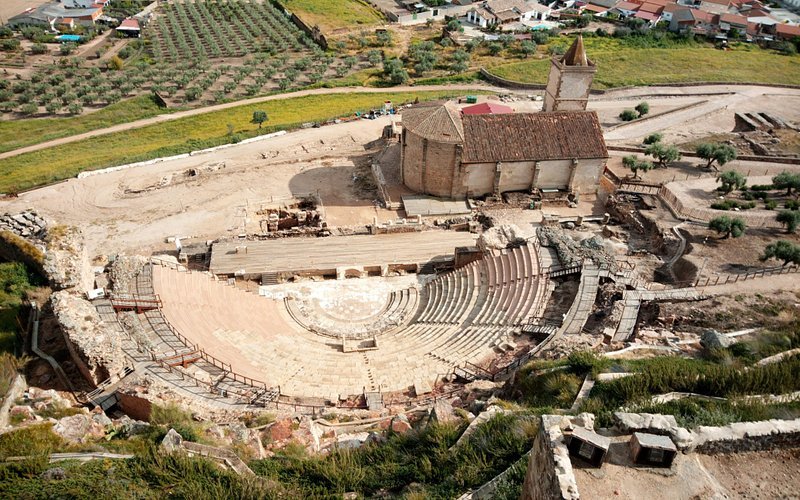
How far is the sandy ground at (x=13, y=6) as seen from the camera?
96.9m

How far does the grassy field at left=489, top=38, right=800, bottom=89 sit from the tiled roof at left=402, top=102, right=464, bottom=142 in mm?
33853

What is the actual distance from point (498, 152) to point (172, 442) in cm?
3061

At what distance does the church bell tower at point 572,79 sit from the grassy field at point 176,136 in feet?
70.5

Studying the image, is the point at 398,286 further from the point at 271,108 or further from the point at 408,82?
the point at 408,82

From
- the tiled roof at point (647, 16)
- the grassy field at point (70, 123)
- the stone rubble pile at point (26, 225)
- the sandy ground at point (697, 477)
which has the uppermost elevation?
the tiled roof at point (647, 16)

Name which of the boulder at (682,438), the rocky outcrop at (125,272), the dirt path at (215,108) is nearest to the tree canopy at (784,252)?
the boulder at (682,438)

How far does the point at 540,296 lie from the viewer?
28359 millimetres

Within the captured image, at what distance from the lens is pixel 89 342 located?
67.2 feet

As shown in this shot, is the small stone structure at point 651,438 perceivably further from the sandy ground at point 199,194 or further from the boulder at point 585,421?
the sandy ground at point 199,194

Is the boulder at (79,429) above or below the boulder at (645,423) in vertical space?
below

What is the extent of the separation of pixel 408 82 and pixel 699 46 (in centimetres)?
4834

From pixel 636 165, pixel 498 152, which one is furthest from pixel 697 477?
pixel 636 165

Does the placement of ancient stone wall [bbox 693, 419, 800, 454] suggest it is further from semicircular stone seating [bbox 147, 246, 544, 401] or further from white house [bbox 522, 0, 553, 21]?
white house [bbox 522, 0, 553, 21]

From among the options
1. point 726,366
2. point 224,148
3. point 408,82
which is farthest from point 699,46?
point 726,366
